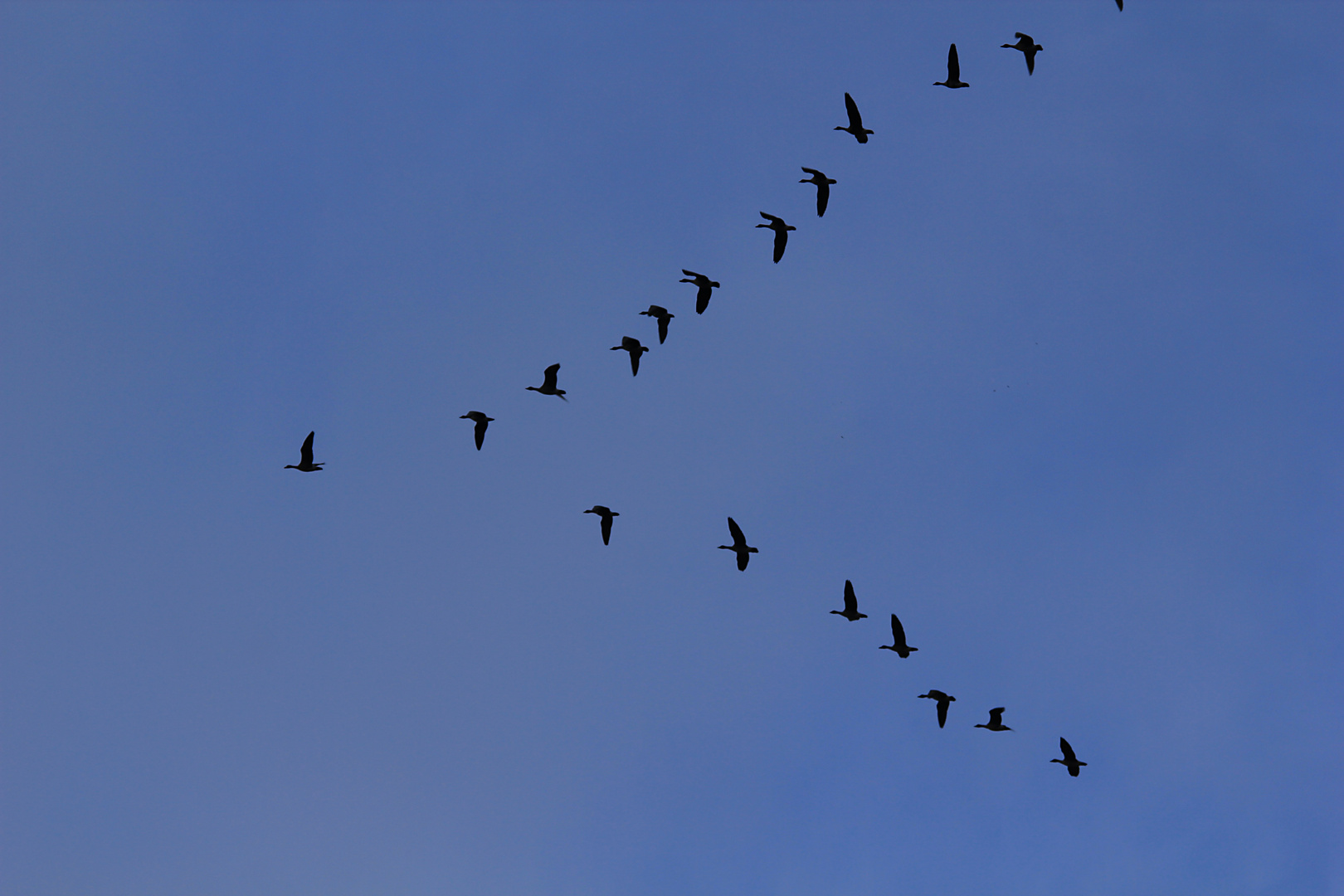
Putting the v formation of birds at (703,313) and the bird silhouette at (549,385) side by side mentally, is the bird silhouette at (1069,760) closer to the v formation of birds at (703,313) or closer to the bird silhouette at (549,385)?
the v formation of birds at (703,313)

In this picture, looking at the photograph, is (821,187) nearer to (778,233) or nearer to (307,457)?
(778,233)

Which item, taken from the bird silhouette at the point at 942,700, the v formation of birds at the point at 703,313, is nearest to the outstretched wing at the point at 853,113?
the v formation of birds at the point at 703,313

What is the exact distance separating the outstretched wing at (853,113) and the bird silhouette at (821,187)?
2487 mm

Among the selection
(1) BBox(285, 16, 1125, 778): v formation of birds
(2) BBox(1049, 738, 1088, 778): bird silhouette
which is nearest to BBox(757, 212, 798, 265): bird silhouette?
(1) BBox(285, 16, 1125, 778): v formation of birds

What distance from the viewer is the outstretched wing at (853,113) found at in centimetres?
5681

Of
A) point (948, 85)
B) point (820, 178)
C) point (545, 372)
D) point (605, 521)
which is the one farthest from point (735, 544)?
point (948, 85)

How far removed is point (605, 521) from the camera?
62812 millimetres

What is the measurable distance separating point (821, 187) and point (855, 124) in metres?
2.91

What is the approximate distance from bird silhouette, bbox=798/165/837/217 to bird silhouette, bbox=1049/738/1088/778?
25981 millimetres

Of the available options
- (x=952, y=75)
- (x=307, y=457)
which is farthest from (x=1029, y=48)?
(x=307, y=457)

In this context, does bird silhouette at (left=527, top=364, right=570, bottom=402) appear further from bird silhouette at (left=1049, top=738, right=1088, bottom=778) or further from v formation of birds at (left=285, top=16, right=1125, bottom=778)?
bird silhouette at (left=1049, top=738, right=1088, bottom=778)

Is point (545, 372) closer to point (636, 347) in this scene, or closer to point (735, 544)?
point (636, 347)

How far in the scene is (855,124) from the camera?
189 feet

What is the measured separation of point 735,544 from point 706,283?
1109cm
